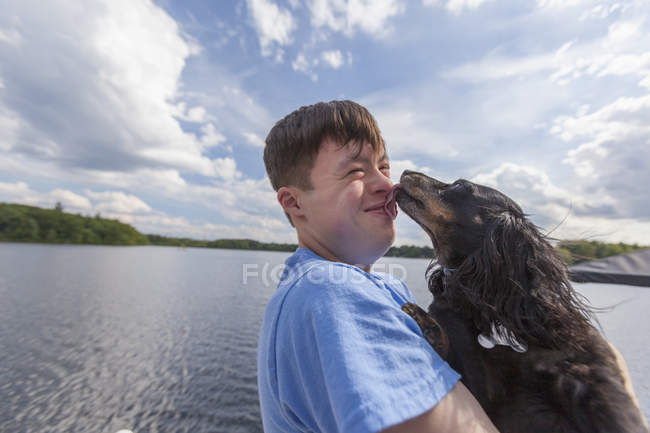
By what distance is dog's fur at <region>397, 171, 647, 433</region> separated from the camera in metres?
1.57

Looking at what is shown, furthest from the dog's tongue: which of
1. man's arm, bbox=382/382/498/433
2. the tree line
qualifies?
the tree line

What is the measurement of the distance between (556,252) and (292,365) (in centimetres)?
196

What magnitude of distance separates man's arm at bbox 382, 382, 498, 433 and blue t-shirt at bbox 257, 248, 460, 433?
1.3 inches

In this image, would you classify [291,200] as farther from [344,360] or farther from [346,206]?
[344,360]

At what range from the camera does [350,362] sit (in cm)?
94

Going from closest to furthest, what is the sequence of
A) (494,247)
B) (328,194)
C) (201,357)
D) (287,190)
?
(328,194) → (287,190) → (494,247) → (201,357)

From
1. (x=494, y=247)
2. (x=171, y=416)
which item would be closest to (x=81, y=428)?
(x=171, y=416)

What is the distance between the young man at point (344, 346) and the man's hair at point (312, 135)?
31mm

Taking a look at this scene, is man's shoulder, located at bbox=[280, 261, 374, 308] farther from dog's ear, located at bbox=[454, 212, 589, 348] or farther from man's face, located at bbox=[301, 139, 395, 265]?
dog's ear, located at bbox=[454, 212, 589, 348]

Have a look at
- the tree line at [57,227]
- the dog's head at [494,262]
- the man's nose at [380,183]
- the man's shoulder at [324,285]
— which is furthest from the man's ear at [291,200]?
the tree line at [57,227]

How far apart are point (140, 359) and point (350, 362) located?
14.7 metres

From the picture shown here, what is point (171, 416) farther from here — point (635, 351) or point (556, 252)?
point (635, 351)

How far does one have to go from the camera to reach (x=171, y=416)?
9.02 metres

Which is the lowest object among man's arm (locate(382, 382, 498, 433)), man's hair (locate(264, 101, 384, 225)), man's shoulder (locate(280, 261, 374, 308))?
man's arm (locate(382, 382, 498, 433))
